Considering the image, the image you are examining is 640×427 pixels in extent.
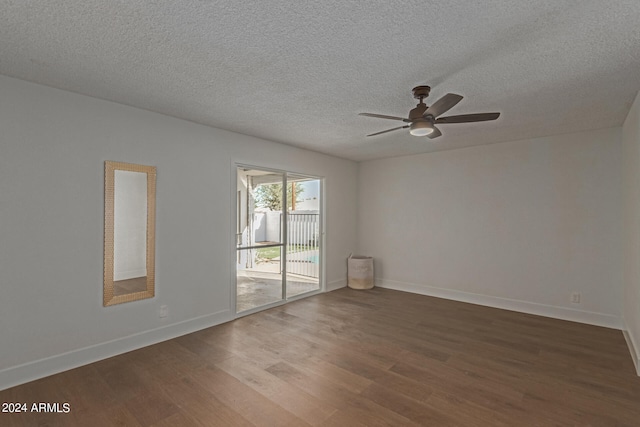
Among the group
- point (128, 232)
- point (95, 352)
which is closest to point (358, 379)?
point (95, 352)

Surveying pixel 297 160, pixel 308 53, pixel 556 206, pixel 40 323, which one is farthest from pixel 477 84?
pixel 40 323

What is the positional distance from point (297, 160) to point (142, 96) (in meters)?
2.49

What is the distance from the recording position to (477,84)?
264 centimetres

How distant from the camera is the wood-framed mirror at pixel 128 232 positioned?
3.01 metres

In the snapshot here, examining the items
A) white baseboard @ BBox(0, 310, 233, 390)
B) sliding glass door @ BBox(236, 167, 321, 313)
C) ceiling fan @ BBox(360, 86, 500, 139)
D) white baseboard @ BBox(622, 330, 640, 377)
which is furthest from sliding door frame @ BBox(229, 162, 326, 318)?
white baseboard @ BBox(622, 330, 640, 377)

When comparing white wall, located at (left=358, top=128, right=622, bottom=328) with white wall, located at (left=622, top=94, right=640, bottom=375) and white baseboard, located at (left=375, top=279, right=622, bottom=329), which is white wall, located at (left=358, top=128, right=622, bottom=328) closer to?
white baseboard, located at (left=375, top=279, right=622, bottom=329)

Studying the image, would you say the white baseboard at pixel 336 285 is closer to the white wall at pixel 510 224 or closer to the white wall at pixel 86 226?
the white wall at pixel 510 224

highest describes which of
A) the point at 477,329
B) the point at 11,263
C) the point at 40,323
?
the point at 11,263

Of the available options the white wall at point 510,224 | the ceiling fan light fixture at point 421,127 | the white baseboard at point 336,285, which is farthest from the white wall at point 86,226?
the white wall at point 510,224

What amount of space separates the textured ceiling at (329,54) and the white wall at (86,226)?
0.31m

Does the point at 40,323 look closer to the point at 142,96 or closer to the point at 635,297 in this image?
the point at 142,96

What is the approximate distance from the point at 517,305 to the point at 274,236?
3693mm

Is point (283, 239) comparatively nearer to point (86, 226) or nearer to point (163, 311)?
point (163, 311)

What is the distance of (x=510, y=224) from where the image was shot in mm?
4586
